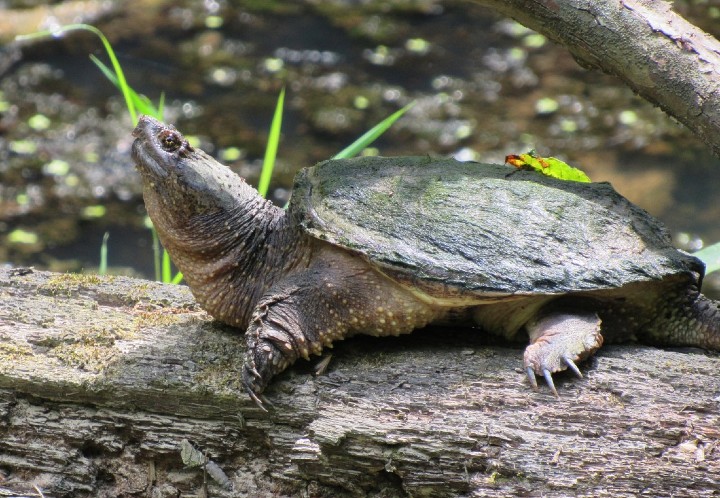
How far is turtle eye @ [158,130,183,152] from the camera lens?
9.61 feet

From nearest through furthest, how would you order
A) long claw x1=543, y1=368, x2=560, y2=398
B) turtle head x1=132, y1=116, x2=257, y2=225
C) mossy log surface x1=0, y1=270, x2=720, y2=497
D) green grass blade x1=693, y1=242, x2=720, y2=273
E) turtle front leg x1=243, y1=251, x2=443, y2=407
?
mossy log surface x1=0, y1=270, x2=720, y2=497 < long claw x1=543, y1=368, x2=560, y2=398 < turtle front leg x1=243, y1=251, x2=443, y2=407 < turtle head x1=132, y1=116, x2=257, y2=225 < green grass blade x1=693, y1=242, x2=720, y2=273

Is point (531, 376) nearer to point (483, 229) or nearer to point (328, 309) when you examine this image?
point (483, 229)

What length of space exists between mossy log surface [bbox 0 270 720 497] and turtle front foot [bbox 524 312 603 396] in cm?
6

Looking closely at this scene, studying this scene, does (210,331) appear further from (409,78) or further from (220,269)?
(409,78)

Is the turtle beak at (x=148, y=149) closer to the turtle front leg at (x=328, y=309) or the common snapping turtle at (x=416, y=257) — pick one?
the common snapping turtle at (x=416, y=257)

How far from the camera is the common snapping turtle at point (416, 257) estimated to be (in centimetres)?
261

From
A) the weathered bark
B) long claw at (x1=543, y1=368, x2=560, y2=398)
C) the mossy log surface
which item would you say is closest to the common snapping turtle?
long claw at (x1=543, y1=368, x2=560, y2=398)

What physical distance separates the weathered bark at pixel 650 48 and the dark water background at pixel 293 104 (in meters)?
3.48

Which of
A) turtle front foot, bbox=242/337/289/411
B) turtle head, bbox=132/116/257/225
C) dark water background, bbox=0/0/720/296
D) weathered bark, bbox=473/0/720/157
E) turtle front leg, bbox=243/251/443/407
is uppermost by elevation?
weathered bark, bbox=473/0/720/157

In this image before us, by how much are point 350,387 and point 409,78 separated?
256 inches

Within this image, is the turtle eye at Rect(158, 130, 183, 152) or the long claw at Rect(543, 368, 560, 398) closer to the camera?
the long claw at Rect(543, 368, 560, 398)

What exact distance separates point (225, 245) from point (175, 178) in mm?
305

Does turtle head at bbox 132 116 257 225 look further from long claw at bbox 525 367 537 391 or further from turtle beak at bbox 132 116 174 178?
long claw at bbox 525 367 537 391

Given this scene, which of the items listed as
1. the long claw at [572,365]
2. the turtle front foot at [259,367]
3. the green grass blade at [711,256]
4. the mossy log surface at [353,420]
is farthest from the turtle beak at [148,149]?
the green grass blade at [711,256]
